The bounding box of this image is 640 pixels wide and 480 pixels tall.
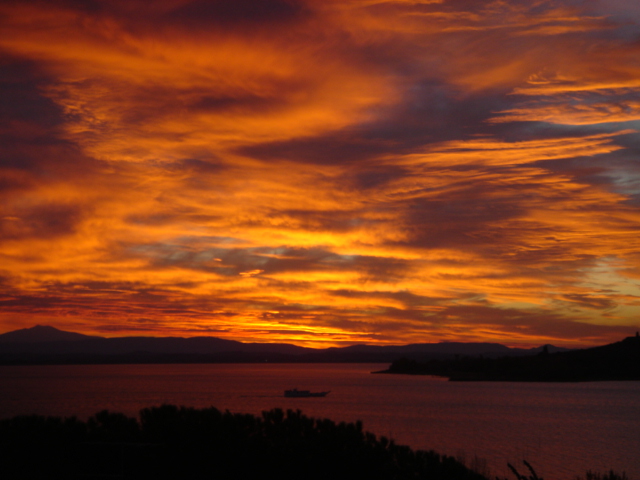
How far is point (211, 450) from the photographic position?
18781 mm

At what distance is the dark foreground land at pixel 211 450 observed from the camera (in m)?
17.3

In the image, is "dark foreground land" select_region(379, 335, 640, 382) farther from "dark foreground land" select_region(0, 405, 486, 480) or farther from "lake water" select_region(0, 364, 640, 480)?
"dark foreground land" select_region(0, 405, 486, 480)

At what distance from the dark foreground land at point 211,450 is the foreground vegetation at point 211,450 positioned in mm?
29

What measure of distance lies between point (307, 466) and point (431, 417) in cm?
6031

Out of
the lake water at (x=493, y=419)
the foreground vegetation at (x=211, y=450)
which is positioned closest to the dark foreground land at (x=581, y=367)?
the lake water at (x=493, y=419)

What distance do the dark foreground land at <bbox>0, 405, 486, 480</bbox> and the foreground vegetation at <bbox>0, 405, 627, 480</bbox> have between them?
3 cm

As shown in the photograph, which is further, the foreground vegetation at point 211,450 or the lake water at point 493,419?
the lake water at point 493,419

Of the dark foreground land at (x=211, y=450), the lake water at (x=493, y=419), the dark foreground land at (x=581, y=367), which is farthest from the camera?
the dark foreground land at (x=581, y=367)

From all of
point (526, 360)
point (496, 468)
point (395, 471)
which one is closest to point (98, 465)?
point (395, 471)

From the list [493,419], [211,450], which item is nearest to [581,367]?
[493,419]

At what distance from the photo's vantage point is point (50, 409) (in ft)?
266

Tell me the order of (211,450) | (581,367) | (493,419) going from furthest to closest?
(581,367) < (493,419) < (211,450)

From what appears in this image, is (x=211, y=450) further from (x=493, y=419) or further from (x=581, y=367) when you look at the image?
(x=581, y=367)

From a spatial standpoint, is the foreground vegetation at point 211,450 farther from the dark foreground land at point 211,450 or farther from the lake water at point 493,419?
the lake water at point 493,419
